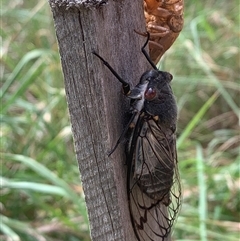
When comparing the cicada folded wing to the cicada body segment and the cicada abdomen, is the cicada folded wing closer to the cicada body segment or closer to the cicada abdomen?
the cicada body segment

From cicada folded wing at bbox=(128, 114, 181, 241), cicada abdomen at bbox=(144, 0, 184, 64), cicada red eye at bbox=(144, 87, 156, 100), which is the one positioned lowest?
cicada folded wing at bbox=(128, 114, 181, 241)

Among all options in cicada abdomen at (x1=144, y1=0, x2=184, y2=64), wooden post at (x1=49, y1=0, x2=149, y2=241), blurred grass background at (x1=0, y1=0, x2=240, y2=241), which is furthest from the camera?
blurred grass background at (x1=0, y1=0, x2=240, y2=241)

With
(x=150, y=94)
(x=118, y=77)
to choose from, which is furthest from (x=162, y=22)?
(x=118, y=77)

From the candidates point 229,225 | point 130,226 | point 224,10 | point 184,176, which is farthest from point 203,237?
point 224,10

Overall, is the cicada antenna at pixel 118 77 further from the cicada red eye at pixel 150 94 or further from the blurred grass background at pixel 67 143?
the blurred grass background at pixel 67 143

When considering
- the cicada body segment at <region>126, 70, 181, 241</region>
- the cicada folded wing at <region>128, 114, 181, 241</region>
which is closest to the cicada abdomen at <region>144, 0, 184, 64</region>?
the cicada body segment at <region>126, 70, 181, 241</region>

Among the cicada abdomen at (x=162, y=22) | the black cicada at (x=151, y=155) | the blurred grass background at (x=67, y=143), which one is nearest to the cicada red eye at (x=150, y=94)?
the black cicada at (x=151, y=155)

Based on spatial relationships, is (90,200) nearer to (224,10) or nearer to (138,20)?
(138,20)
